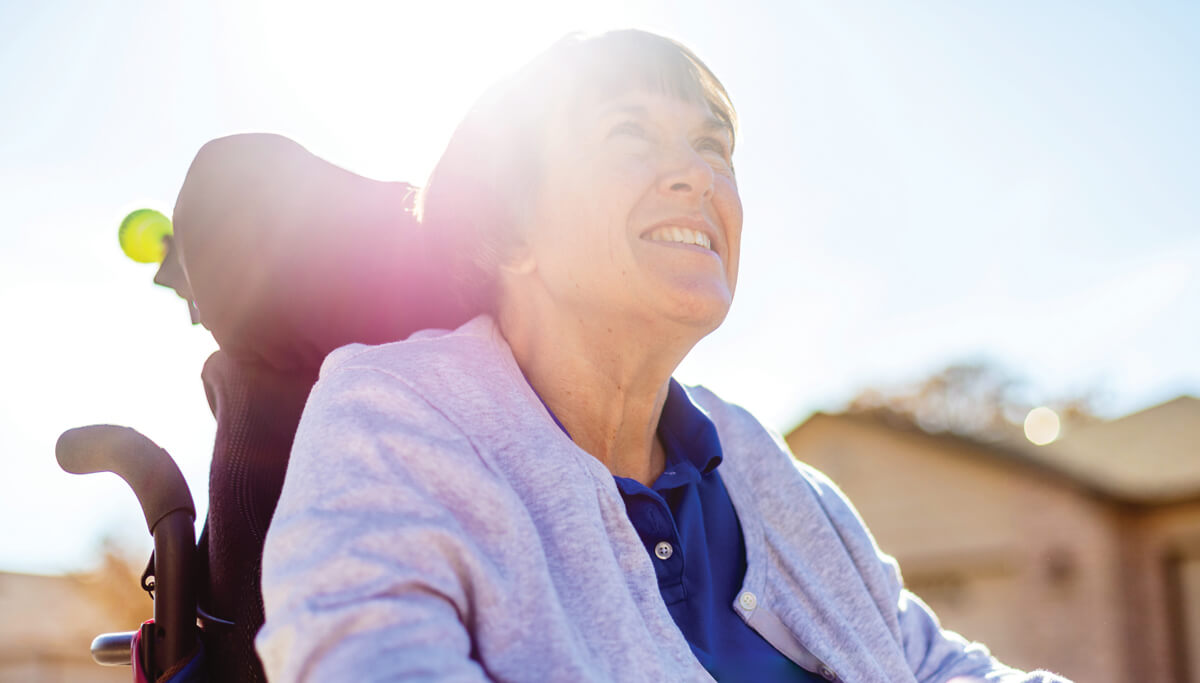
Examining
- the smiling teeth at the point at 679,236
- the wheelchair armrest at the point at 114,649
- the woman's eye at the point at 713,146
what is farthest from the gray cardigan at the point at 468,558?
the wheelchair armrest at the point at 114,649

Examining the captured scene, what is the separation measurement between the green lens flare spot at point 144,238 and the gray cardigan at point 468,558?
0.52 meters

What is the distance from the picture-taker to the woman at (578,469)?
0.96 meters

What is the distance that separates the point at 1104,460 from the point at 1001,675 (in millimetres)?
12314

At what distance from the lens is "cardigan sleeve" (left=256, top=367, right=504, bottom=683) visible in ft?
2.91

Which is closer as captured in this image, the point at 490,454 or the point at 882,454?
the point at 490,454

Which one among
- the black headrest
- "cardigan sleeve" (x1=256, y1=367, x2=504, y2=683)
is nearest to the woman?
"cardigan sleeve" (x1=256, y1=367, x2=504, y2=683)

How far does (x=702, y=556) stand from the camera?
4.50 ft

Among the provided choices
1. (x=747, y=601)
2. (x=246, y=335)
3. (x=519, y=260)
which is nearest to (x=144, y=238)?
(x=246, y=335)

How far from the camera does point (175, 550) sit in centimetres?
133

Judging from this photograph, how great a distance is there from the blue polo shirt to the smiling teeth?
1.07ft

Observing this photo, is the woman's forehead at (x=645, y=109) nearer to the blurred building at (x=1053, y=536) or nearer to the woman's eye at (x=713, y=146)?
the woman's eye at (x=713, y=146)

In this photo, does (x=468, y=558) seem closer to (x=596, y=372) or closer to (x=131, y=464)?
(x=596, y=372)

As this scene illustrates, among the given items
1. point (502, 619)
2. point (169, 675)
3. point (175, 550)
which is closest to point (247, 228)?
point (175, 550)

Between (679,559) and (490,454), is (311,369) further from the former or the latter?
(679,559)
